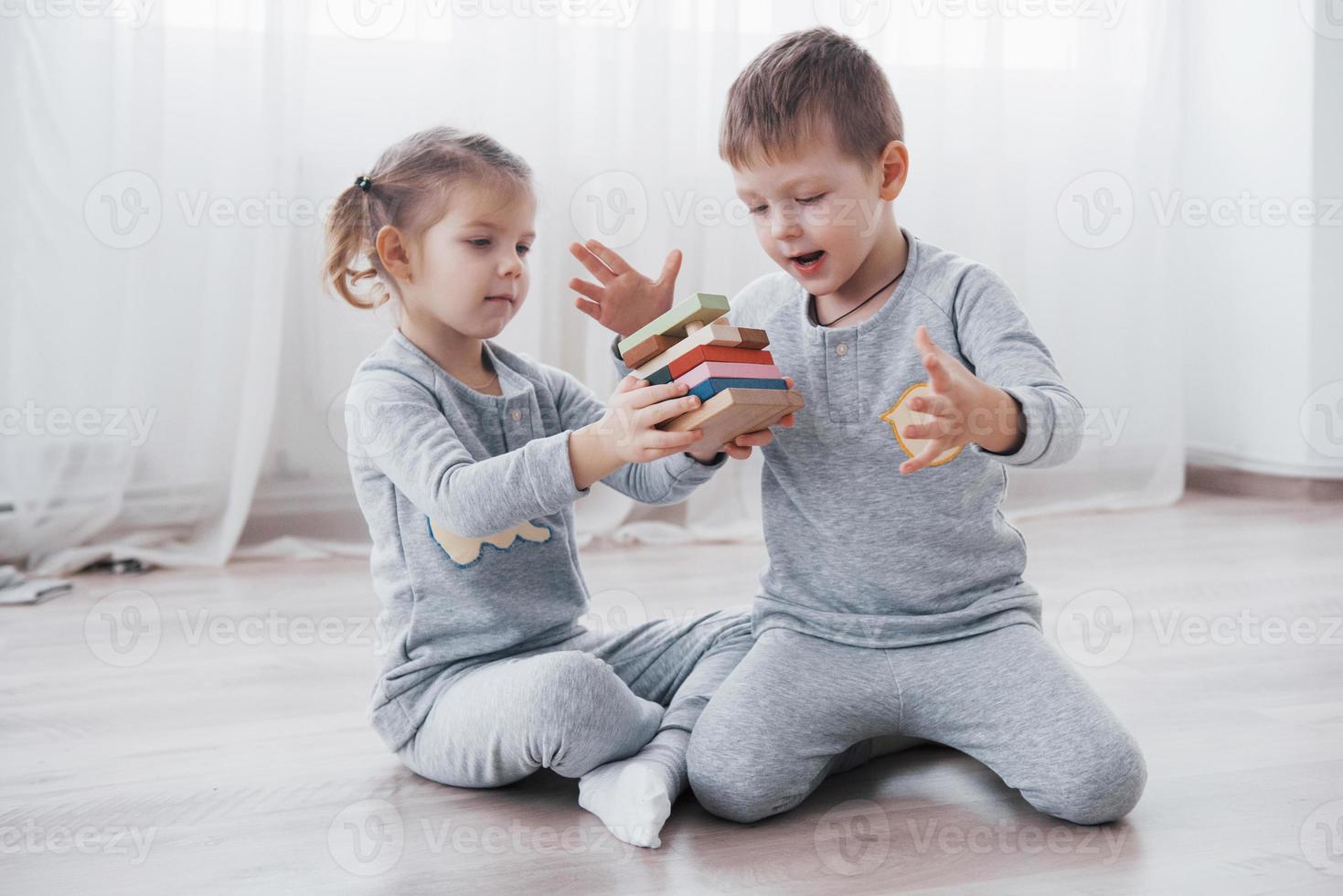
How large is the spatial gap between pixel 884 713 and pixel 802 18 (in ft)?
5.05

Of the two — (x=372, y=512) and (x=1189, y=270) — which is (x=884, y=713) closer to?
(x=372, y=512)

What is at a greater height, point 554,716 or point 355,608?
point 554,716

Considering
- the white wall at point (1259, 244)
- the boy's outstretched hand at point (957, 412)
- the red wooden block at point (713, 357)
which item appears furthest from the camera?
the white wall at point (1259, 244)

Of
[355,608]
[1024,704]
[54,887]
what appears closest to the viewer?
[54,887]

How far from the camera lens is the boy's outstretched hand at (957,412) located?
0.82 meters

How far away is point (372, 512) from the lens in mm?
1101

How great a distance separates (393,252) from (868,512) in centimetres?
50

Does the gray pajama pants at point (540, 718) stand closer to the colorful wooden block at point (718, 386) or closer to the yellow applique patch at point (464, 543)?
the yellow applique patch at point (464, 543)

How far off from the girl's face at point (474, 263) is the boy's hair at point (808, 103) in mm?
213

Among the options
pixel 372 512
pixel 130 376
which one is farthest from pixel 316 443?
pixel 372 512

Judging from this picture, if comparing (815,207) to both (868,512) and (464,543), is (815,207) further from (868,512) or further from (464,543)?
(464,543)

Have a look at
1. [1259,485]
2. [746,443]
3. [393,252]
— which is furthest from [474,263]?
[1259,485]

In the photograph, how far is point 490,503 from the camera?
0.96 meters

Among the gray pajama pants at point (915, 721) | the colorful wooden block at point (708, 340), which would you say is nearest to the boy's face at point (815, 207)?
the colorful wooden block at point (708, 340)
